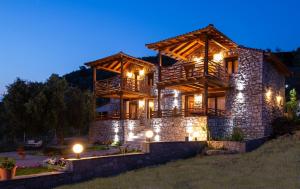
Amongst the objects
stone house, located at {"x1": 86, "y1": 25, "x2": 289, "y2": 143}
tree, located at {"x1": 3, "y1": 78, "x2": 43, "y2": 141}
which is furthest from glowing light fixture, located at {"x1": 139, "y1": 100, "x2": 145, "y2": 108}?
tree, located at {"x1": 3, "y1": 78, "x2": 43, "y2": 141}

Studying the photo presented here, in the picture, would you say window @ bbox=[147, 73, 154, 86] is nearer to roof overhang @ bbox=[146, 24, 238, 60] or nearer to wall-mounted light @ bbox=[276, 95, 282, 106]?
roof overhang @ bbox=[146, 24, 238, 60]

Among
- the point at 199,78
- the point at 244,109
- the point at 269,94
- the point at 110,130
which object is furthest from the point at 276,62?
the point at 110,130

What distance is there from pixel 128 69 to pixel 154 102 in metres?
4.78

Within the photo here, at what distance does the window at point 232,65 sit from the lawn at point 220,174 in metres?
7.79

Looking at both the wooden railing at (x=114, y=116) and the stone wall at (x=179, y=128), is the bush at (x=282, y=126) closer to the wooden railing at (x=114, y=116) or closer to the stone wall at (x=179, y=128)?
the stone wall at (x=179, y=128)

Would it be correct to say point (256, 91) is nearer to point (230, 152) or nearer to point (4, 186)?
point (230, 152)

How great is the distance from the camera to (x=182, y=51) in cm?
A: 2377

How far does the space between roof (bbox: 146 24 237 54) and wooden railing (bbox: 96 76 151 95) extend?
459 cm

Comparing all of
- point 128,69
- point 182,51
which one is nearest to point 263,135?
point 182,51

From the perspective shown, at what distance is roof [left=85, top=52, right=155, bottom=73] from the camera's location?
24572 mm

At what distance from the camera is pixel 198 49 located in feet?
78.0

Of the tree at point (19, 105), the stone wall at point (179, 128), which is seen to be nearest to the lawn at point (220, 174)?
the stone wall at point (179, 128)

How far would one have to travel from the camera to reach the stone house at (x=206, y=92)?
1986cm

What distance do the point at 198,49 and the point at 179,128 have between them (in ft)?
21.8
